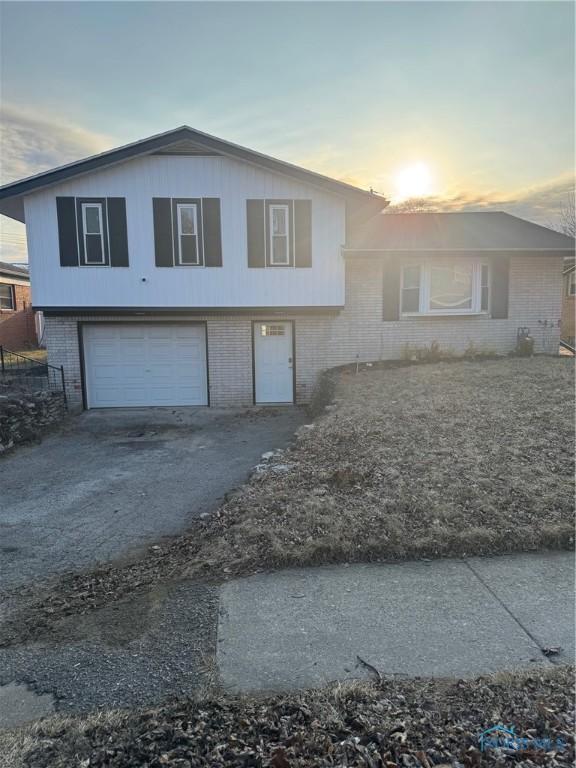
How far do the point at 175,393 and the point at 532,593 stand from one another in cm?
1106

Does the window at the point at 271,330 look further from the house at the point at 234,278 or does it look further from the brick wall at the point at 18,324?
the brick wall at the point at 18,324

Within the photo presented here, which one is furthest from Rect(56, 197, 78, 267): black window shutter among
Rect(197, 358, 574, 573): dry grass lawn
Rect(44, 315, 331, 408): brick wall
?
Rect(197, 358, 574, 573): dry grass lawn

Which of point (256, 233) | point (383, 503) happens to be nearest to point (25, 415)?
point (256, 233)

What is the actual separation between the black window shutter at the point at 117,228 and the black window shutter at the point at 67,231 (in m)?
0.88

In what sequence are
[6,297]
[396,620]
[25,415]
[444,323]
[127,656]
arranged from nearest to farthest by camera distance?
[127,656]
[396,620]
[25,415]
[444,323]
[6,297]

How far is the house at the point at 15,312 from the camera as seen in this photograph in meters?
22.3

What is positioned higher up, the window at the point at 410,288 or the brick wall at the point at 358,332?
the window at the point at 410,288

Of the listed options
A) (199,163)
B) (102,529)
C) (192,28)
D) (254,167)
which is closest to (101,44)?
(192,28)

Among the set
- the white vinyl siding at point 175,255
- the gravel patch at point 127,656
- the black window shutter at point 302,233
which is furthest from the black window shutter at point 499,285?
the gravel patch at point 127,656

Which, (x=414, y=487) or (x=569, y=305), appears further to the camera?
(x=569, y=305)

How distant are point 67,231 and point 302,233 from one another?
5879mm

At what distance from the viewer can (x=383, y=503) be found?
5.21 metres

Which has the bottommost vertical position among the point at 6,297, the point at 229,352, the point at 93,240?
the point at 229,352

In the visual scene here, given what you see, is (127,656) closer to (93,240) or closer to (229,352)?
(229,352)
